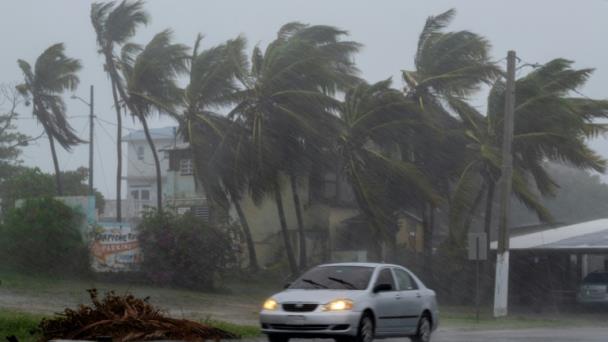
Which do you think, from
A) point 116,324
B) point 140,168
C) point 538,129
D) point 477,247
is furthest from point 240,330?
point 140,168

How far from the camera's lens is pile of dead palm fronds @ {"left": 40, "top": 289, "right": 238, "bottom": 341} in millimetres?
14992

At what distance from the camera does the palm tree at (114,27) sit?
42125 millimetres

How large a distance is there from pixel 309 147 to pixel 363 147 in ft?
7.09

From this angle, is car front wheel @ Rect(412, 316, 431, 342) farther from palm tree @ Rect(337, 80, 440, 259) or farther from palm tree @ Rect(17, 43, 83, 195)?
palm tree @ Rect(17, 43, 83, 195)

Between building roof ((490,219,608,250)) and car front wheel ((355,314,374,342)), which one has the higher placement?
building roof ((490,219,608,250))

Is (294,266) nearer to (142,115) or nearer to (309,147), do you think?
(309,147)

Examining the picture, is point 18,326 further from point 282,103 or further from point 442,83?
point 442,83

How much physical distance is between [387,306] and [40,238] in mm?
19027

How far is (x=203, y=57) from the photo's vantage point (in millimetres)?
41312

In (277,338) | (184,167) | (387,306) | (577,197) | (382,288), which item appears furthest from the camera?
(577,197)

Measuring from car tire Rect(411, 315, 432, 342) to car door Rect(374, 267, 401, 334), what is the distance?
36.4 inches

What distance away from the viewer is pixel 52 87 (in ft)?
144

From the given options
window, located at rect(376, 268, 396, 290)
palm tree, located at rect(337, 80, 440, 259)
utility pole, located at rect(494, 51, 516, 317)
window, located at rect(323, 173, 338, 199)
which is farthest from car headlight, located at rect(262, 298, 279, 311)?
window, located at rect(323, 173, 338, 199)

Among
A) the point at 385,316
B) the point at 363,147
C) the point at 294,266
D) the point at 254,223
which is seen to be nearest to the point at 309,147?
the point at 363,147
